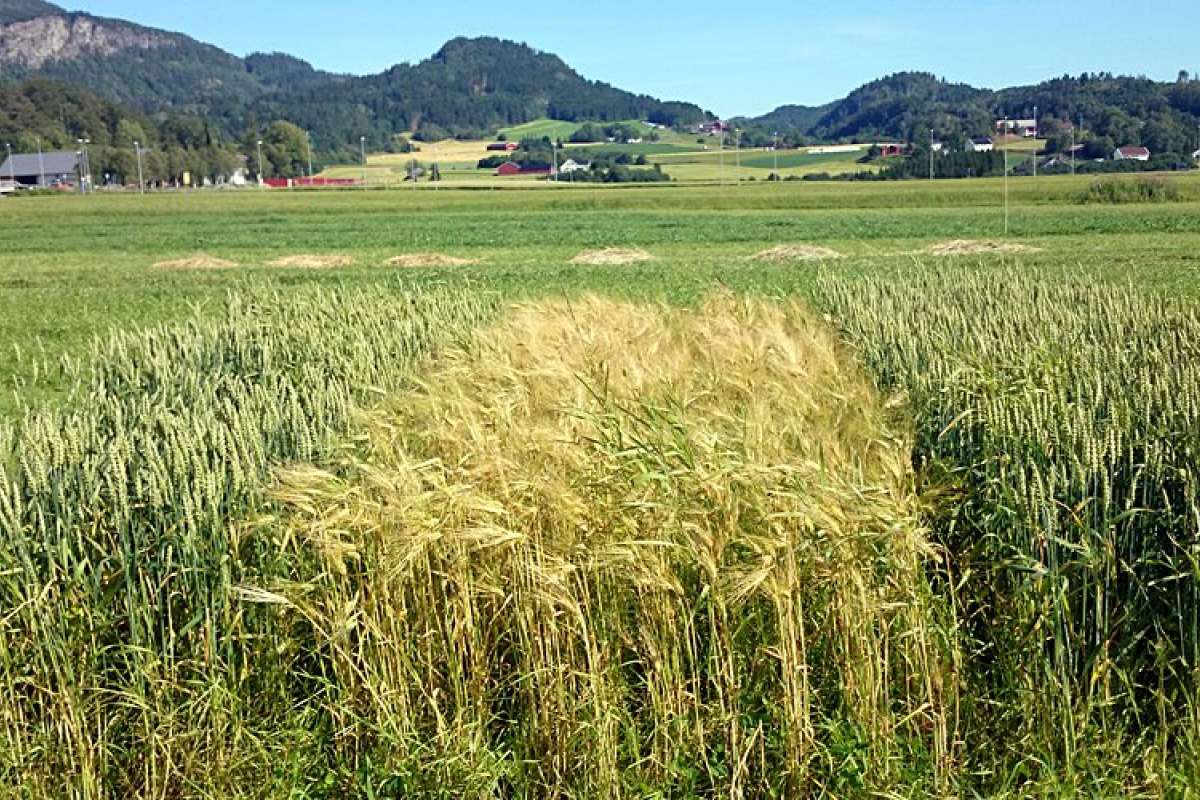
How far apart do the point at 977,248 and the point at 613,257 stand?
11.0 m

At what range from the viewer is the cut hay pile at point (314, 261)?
36562 millimetres

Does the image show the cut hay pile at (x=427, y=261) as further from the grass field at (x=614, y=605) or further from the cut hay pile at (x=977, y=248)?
the grass field at (x=614, y=605)

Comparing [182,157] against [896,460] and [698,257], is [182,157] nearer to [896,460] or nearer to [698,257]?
[698,257]

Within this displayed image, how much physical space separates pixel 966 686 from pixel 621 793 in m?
1.49

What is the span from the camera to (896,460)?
5.21m

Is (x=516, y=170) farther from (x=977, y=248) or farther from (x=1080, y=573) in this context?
(x=1080, y=573)

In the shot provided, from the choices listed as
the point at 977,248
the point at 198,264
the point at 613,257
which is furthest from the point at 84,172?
the point at 977,248

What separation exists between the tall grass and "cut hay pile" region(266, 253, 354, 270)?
31.9 metres

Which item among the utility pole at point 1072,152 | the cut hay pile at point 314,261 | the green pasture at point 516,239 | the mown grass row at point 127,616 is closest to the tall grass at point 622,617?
the mown grass row at point 127,616

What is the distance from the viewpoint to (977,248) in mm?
36156

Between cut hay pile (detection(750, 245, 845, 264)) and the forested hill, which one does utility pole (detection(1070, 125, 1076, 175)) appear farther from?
cut hay pile (detection(750, 245, 845, 264))

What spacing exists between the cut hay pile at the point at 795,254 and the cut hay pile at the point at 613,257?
3415mm

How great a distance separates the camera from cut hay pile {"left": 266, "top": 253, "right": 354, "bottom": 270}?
36562 millimetres

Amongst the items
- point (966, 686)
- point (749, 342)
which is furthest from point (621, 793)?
point (749, 342)
